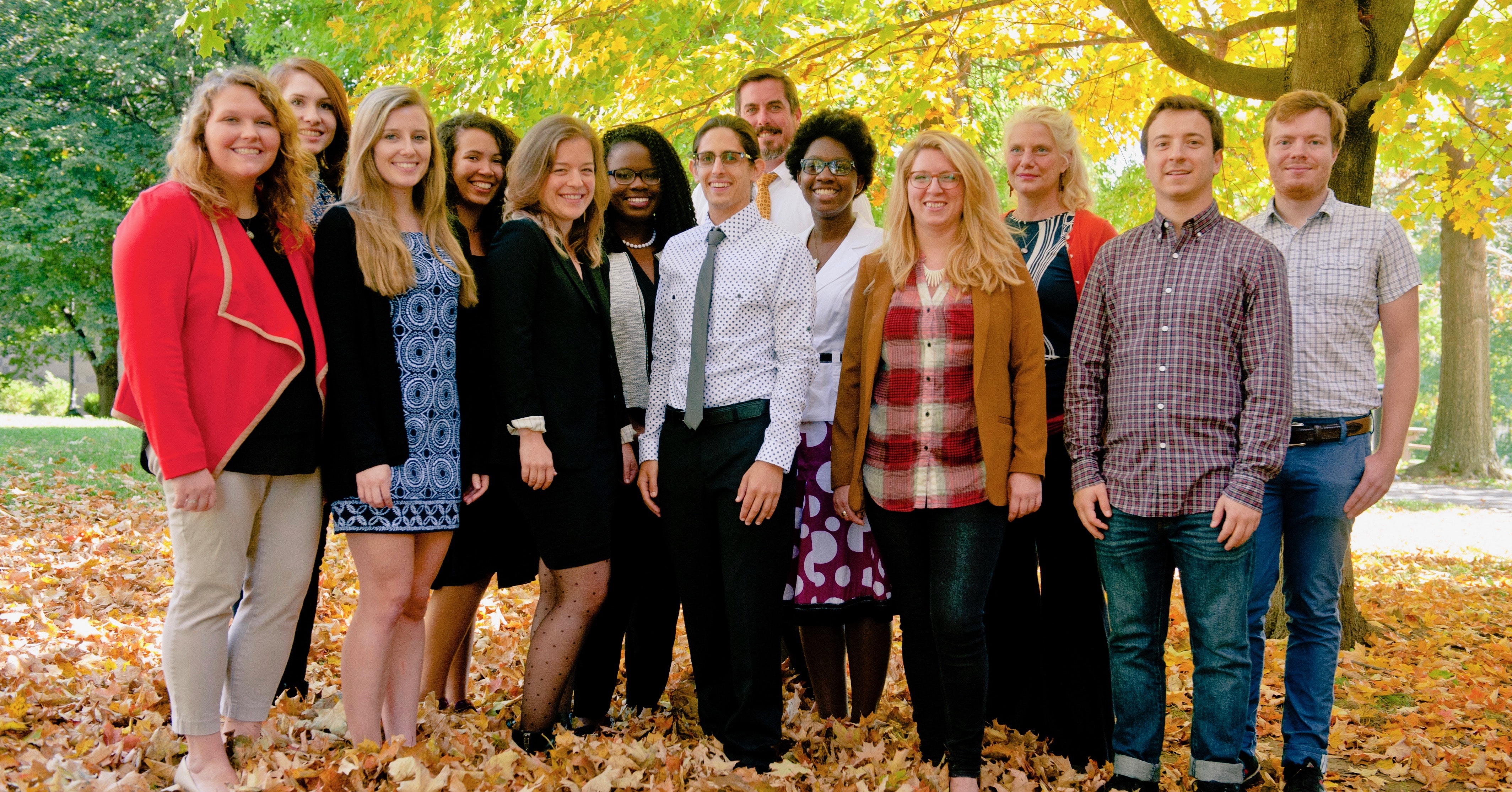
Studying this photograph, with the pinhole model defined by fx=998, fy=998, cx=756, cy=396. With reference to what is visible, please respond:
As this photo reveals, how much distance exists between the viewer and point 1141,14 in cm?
556

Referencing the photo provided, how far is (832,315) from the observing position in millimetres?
3873

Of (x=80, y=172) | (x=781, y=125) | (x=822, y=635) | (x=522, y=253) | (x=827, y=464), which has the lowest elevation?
(x=822, y=635)

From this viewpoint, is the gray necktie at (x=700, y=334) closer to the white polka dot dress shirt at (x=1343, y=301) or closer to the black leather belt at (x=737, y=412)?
the black leather belt at (x=737, y=412)

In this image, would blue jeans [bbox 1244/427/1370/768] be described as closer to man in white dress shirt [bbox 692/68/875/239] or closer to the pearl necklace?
man in white dress shirt [bbox 692/68/875/239]

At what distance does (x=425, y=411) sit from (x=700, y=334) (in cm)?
95

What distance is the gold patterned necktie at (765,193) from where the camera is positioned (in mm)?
4457

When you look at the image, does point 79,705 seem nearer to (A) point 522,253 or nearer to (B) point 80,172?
(A) point 522,253

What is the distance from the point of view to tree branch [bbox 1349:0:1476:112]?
194 inches

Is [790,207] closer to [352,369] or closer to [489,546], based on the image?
[489,546]

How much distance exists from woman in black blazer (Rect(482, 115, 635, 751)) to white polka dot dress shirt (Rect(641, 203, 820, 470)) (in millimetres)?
256

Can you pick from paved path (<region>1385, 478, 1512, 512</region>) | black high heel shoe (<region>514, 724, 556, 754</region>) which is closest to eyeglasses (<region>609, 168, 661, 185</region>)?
black high heel shoe (<region>514, 724, 556, 754</region>)

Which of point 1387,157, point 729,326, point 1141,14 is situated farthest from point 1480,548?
point 729,326

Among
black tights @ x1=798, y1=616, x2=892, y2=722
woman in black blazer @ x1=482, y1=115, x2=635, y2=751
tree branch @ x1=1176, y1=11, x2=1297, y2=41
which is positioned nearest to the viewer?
woman in black blazer @ x1=482, y1=115, x2=635, y2=751

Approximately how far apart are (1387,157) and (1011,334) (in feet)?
16.5
